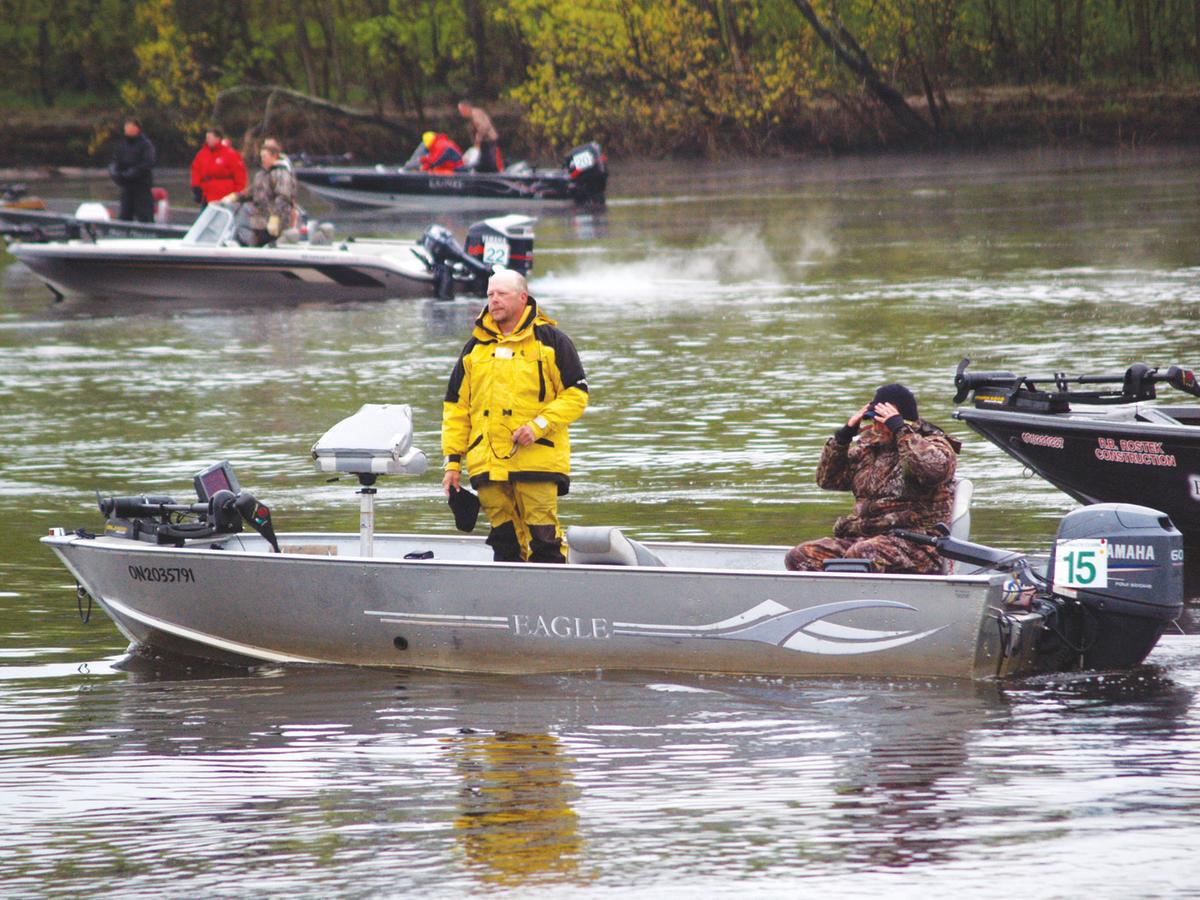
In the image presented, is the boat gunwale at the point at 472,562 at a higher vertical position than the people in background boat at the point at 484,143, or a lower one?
lower

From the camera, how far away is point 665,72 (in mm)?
48594

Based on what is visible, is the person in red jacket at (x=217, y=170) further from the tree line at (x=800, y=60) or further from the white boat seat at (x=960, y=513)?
the tree line at (x=800, y=60)

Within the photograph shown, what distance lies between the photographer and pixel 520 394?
7926mm

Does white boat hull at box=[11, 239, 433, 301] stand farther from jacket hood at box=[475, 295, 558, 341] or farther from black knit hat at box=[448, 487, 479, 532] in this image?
jacket hood at box=[475, 295, 558, 341]

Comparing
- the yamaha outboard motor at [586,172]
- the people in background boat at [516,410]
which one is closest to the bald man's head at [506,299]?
the people in background boat at [516,410]

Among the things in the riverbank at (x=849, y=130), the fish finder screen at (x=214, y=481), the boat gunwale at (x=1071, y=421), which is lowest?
the fish finder screen at (x=214, y=481)

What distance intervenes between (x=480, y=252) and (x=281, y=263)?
7.46 ft

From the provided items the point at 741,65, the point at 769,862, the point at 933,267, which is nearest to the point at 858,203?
the point at 933,267

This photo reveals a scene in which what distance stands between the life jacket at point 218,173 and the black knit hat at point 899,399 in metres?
16.9

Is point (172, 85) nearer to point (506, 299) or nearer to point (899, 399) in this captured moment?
point (506, 299)

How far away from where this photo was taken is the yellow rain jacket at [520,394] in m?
7.92

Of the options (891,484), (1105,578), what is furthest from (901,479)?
(1105,578)

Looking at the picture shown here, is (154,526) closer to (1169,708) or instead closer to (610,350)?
(1169,708)

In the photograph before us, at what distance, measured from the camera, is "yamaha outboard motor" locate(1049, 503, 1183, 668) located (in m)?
7.36
